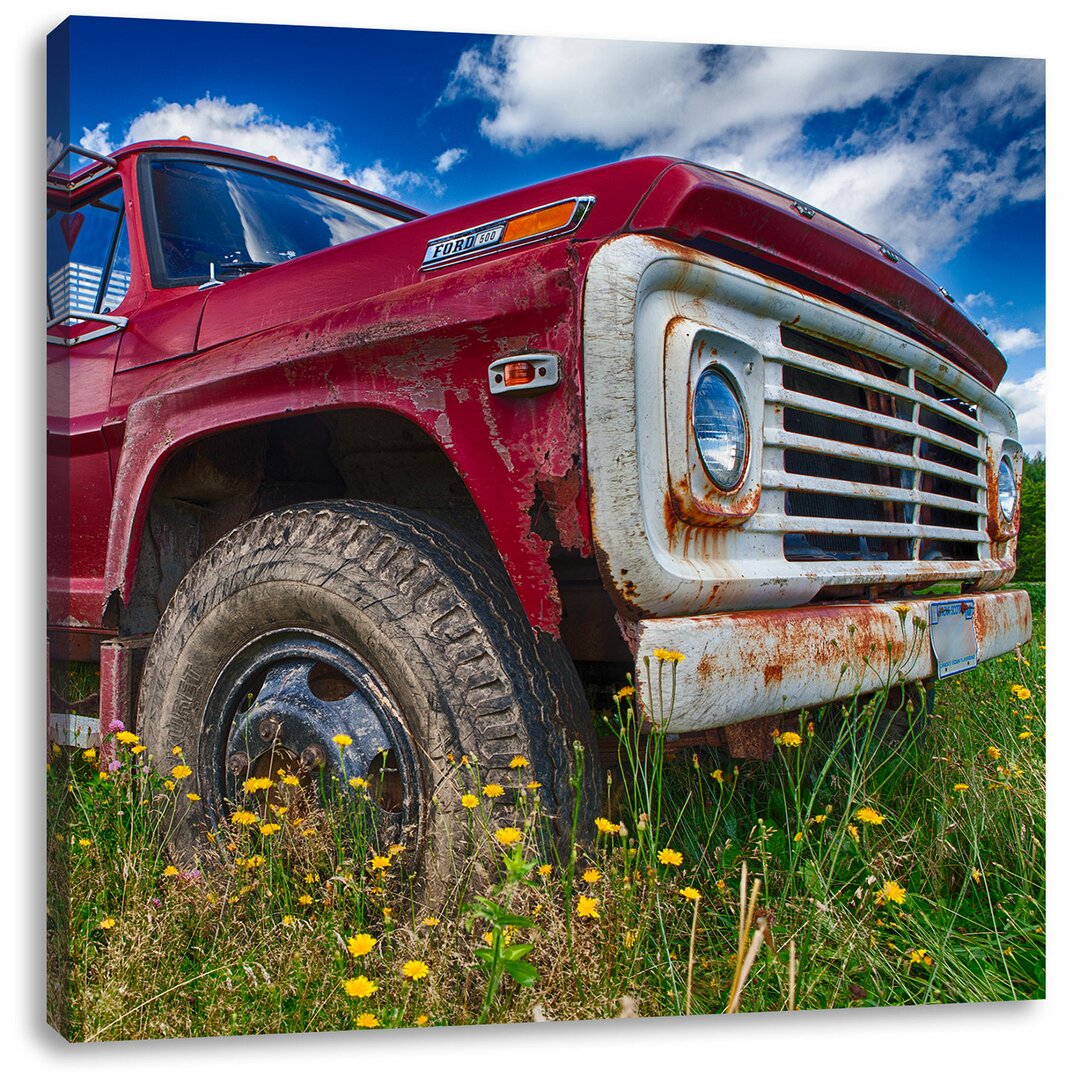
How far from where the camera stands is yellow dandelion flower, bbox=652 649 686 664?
1.46m

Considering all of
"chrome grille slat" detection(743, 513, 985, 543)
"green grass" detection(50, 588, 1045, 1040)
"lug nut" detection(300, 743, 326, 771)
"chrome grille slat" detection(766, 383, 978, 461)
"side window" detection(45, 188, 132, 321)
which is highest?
"side window" detection(45, 188, 132, 321)

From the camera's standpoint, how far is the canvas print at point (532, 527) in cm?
160

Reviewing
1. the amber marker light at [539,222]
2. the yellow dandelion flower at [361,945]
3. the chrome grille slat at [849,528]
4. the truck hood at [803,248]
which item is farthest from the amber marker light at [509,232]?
the yellow dandelion flower at [361,945]

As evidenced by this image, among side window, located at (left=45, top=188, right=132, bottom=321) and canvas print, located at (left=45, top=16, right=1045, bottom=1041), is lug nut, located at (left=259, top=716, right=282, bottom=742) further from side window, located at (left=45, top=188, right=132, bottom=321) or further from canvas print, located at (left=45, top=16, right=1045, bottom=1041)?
side window, located at (left=45, top=188, right=132, bottom=321)

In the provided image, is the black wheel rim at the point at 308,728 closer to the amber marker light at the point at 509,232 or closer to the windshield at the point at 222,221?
the amber marker light at the point at 509,232

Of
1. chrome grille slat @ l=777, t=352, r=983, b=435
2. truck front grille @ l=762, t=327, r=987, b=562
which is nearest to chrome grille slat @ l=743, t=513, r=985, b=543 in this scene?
truck front grille @ l=762, t=327, r=987, b=562

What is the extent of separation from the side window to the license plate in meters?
1.74

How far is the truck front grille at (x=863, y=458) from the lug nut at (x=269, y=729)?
0.92 metres

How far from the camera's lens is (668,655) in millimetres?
1460

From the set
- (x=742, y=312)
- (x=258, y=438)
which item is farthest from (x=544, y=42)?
(x=258, y=438)

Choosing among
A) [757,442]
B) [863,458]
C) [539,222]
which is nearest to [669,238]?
[539,222]

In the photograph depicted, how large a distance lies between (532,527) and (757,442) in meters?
0.40

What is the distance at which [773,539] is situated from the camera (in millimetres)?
1756

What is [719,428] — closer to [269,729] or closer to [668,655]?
[668,655]
